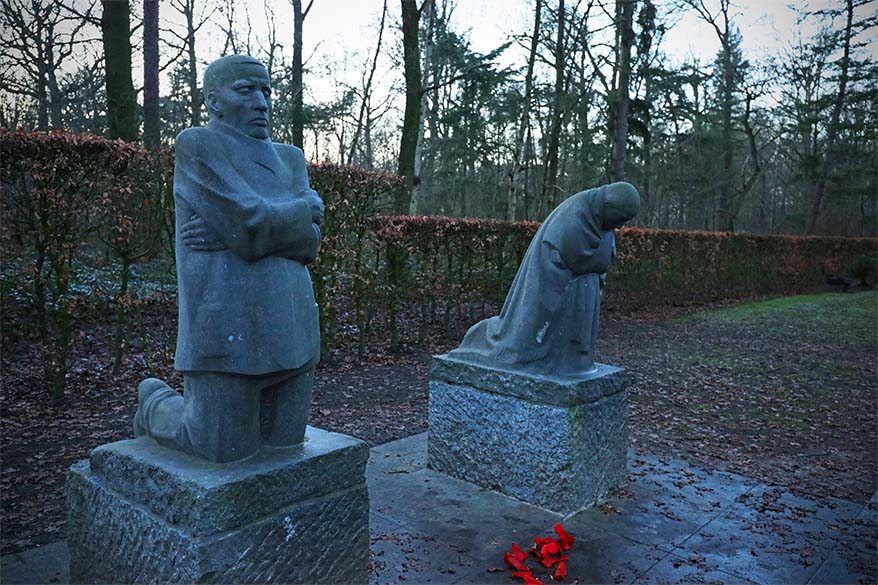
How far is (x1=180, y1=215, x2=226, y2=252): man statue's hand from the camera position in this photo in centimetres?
262

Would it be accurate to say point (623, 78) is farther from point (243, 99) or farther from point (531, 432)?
point (243, 99)

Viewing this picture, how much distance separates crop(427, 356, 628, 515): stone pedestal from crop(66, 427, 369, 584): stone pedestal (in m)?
1.73

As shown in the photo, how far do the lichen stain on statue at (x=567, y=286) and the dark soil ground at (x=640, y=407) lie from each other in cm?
194

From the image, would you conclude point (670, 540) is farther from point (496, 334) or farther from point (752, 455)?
point (752, 455)

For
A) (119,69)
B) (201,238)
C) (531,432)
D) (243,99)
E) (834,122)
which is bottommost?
(531,432)

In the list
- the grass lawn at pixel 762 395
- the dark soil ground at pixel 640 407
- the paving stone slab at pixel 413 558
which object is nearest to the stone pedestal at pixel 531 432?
the paving stone slab at pixel 413 558

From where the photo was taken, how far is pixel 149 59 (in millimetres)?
12102

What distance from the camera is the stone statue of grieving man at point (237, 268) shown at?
260 cm

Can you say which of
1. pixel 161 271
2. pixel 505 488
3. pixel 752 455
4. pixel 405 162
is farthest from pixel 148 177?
pixel 405 162

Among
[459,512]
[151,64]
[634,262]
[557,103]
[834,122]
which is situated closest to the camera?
[459,512]

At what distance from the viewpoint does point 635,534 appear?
408 cm

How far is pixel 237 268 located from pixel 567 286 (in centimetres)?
260

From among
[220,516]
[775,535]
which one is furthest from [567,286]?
[220,516]

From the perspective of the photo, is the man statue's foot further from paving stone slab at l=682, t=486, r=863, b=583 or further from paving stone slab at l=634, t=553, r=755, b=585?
paving stone slab at l=682, t=486, r=863, b=583
